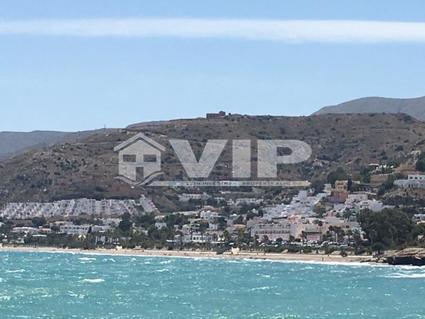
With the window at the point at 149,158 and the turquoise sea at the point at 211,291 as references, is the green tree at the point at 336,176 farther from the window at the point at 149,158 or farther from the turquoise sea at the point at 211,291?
the turquoise sea at the point at 211,291

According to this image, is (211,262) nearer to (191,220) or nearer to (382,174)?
(191,220)

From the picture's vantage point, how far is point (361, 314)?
53.4m

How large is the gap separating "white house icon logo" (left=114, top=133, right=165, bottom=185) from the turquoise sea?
228ft

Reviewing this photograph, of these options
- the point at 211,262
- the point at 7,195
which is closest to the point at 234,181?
the point at 7,195

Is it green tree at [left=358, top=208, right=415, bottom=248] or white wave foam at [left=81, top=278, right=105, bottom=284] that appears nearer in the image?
white wave foam at [left=81, top=278, right=105, bottom=284]

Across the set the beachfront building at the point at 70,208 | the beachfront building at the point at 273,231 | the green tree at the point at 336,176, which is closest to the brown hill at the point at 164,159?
the beachfront building at the point at 70,208

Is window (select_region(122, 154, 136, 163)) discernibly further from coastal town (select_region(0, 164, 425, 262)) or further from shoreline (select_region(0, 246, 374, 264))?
shoreline (select_region(0, 246, 374, 264))

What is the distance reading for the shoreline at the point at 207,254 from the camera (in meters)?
111

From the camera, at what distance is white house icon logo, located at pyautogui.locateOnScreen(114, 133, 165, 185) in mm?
176000

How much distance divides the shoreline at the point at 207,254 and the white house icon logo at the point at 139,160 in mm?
27990

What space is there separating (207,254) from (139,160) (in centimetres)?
5596

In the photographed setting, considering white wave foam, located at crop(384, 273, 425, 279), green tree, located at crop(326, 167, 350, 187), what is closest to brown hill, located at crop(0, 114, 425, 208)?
green tree, located at crop(326, 167, 350, 187)

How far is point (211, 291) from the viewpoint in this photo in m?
68.2

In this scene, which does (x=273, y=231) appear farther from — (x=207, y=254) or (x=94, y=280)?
(x=94, y=280)
